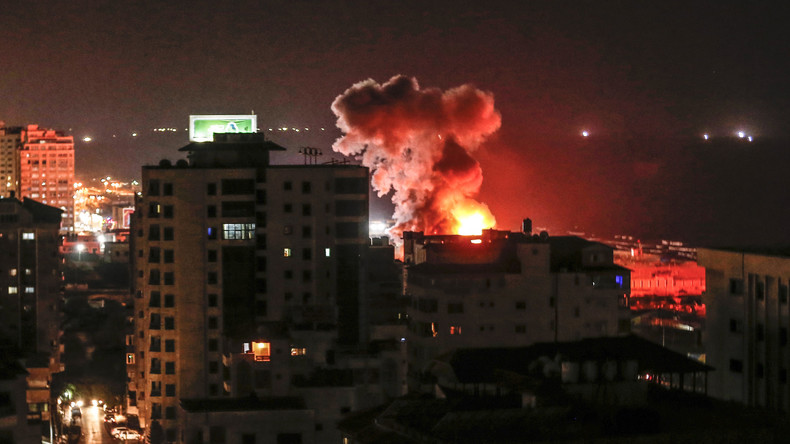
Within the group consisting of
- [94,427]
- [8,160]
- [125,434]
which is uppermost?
[8,160]

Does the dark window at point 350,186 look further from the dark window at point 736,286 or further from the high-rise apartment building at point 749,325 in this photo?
the dark window at point 736,286

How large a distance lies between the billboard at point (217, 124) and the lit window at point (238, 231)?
33.4 ft

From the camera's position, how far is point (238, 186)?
4456 cm

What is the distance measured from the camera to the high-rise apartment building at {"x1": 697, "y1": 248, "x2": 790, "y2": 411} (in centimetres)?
3030

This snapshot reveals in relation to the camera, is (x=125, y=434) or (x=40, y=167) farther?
(x=40, y=167)

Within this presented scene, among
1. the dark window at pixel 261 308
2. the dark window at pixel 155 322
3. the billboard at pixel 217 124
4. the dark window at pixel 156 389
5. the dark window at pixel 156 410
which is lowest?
the dark window at pixel 156 410

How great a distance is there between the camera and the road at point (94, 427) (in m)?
47.4

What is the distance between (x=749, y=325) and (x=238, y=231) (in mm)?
18712

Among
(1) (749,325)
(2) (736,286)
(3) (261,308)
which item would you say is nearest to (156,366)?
(3) (261,308)

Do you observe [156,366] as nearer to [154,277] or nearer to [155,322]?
[155,322]

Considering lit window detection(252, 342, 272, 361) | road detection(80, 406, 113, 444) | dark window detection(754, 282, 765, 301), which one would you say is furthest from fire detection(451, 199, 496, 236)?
dark window detection(754, 282, 765, 301)

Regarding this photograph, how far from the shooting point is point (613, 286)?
42.8 meters

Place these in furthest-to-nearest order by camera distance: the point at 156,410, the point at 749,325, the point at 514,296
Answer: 1. the point at 156,410
2. the point at 514,296
3. the point at 749,325

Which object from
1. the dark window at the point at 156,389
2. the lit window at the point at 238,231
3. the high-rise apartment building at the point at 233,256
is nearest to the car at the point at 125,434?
the high-rise apartment building at the point at 233,256
